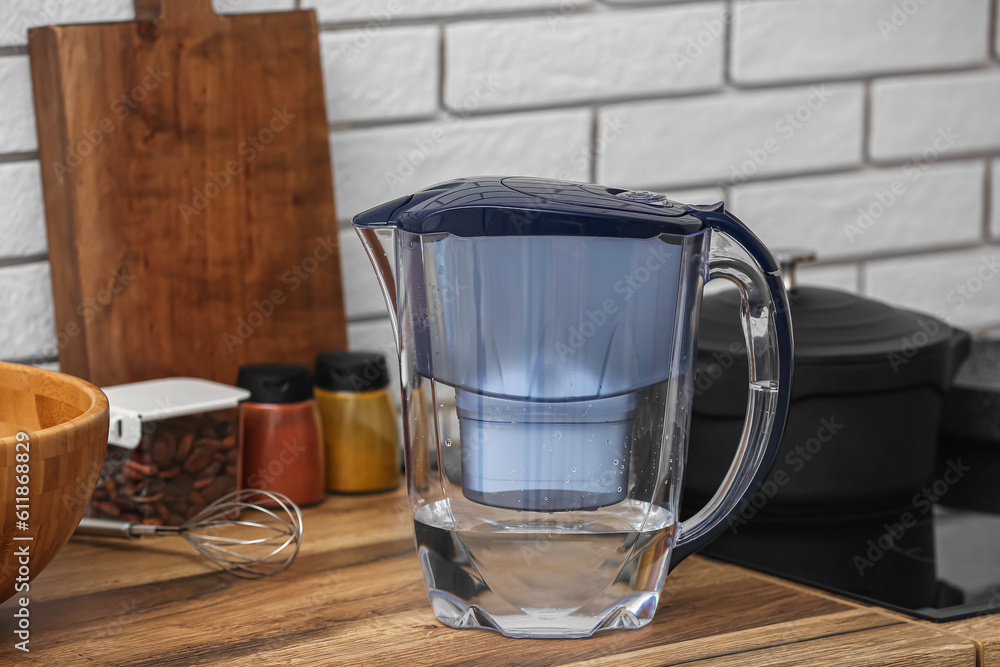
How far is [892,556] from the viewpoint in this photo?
0.62 metres

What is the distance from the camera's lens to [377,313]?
836mm

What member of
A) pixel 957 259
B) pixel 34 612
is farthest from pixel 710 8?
pixel 34 612

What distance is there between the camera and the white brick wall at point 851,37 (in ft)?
3.00

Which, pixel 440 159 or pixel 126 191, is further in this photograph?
pixel 440 159

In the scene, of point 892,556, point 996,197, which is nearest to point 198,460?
point 892,556

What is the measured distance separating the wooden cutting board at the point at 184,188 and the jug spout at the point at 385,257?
0.81 feet

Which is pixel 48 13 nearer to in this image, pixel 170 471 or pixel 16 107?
pixel 16 107

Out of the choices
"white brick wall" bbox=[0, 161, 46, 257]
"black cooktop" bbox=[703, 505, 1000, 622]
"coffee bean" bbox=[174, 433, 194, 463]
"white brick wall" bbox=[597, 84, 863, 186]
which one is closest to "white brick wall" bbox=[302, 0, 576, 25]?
"white brick wall" bbox=[597, 84, 863, 186]

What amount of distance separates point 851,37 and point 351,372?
0.59m

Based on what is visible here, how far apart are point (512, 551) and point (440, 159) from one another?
43cm

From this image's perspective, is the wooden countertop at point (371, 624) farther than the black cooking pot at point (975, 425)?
No

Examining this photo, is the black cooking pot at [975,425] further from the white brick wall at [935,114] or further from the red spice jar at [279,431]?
the red spice jar at [279,431]

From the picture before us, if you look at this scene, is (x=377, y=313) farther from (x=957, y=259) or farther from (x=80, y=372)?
(x=957, y=259)

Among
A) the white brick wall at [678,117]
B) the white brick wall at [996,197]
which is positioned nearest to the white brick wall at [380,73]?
the white brick wall at [678,117]
